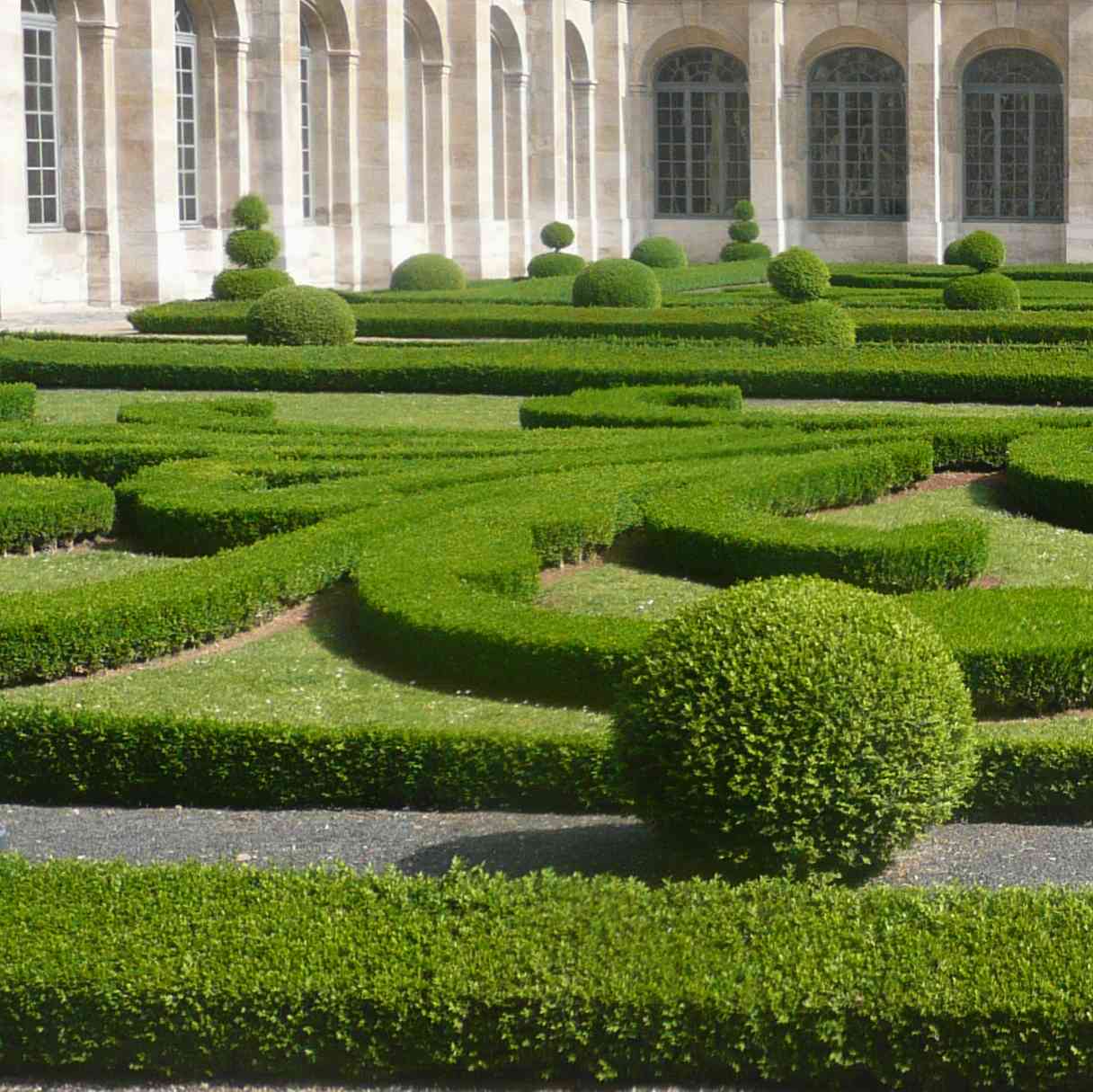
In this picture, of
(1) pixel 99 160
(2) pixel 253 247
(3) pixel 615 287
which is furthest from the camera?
(2) pixel 253 247

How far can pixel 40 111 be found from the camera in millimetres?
24984

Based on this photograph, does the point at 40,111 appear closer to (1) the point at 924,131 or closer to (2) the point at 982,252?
(2) the point at 982,252

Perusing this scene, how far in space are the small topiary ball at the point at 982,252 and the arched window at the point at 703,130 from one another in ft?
38.3

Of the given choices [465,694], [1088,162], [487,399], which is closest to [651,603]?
[465,694]

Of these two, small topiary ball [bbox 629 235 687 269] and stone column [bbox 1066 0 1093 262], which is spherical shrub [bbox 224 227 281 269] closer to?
small topiary ball [bbox 629 235 687 269]

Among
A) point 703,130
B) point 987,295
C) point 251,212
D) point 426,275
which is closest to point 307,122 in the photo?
point 426,275

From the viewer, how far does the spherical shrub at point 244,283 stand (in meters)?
24.8

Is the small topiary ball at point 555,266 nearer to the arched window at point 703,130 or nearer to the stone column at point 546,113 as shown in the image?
the stone column at point 546,113

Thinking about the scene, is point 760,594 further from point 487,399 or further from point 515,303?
point 515,303

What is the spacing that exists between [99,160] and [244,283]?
2.36 m

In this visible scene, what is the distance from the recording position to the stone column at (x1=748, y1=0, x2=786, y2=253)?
132 ft

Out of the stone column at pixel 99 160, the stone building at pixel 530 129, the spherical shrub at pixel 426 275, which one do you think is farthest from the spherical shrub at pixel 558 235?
the stone column at pixel 99 160

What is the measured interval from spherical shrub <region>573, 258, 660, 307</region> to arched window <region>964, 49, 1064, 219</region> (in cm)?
1786

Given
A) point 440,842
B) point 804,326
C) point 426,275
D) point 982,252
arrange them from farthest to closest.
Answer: point 982,252 → point 426,275 → point 804,326 → point 440,842
